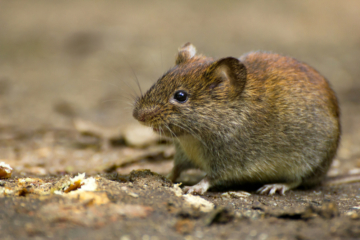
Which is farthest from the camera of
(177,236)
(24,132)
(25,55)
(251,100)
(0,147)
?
(25,55)

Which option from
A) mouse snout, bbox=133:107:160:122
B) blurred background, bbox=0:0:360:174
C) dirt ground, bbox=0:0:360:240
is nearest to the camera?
dirt ground, bbox=0:0:360:240

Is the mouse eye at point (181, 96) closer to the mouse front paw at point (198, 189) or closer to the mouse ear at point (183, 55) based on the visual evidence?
the mouse ear at point (183, 55)

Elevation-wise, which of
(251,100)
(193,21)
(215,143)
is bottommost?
(215,143)

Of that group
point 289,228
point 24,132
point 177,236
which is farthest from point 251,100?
point 24,132

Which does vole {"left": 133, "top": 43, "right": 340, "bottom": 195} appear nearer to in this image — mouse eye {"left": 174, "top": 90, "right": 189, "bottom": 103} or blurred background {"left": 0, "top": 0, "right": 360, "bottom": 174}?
mouse eye {"left": 174, "top": 90, "right": 189, "bottom": 103}

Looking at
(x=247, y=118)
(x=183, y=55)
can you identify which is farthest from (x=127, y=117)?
(x=247, y=118)

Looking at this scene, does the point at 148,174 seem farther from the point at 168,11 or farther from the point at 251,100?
the point at 168,11

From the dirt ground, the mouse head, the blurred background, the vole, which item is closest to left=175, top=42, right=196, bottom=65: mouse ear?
the vole
